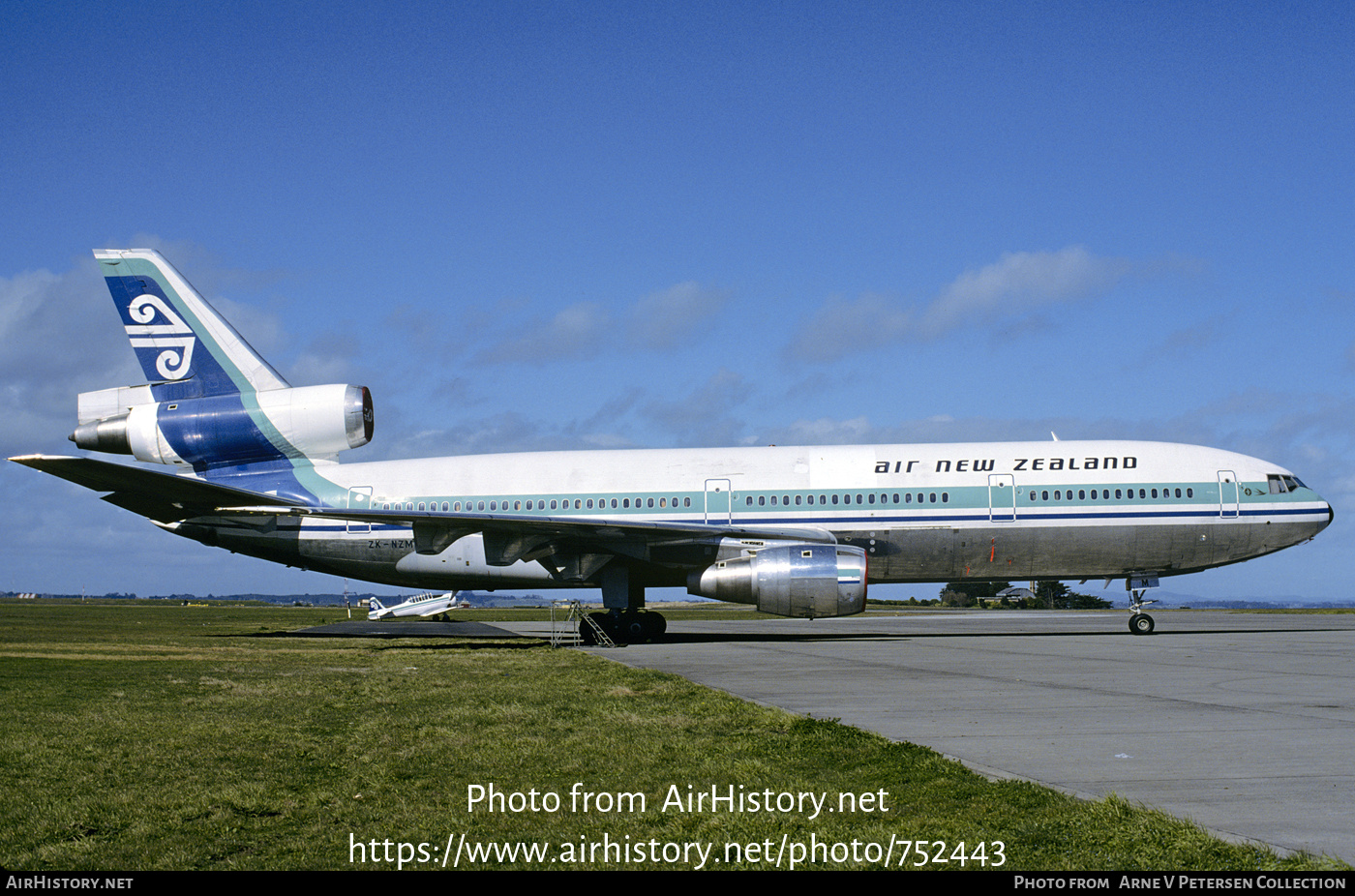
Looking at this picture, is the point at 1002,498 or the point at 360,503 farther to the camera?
the point at 360,503

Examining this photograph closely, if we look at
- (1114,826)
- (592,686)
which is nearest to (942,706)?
(592,686)

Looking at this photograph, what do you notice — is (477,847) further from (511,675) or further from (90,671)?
(90,671)

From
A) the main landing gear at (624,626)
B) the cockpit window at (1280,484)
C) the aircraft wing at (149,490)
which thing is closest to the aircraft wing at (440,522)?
the aircraft wing at (149,490)

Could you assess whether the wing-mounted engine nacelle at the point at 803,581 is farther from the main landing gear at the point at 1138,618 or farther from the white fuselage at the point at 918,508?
the main landing gear at the point at 1138,618

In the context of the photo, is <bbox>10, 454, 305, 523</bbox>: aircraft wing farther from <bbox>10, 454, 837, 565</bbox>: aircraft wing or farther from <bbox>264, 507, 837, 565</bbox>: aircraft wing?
<bbox>264, 507, 837, 565</bbox>: aircraft wing

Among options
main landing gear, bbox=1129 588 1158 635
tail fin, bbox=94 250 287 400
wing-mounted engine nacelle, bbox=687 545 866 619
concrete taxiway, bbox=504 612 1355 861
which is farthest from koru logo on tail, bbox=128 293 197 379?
main landing gear, bbox=1129 588 1158 635

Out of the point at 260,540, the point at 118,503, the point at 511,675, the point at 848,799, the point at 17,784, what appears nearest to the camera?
the point at 848,799

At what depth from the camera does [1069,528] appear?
70.8 ft

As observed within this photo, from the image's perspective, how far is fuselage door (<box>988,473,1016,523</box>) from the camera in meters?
21.6

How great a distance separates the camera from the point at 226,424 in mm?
22438

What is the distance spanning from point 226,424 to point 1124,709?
19.3 metres

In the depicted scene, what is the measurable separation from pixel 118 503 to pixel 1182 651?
828 inches

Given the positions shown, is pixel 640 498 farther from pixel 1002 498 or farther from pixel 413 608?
pixel 413 608

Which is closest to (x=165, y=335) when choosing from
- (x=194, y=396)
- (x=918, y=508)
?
(x=194, y=396)
